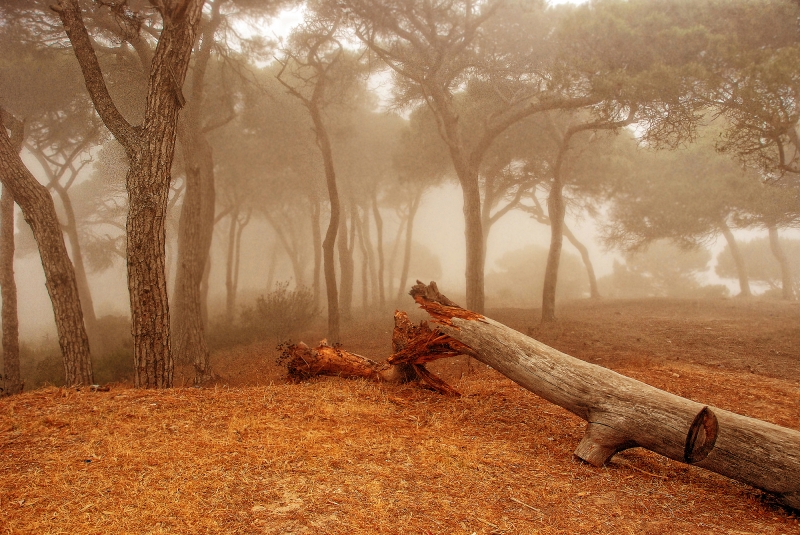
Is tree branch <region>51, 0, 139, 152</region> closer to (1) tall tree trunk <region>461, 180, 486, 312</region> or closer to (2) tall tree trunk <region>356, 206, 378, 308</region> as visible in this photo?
(1) tall tree trunk <region>461, 180, 486, 312</region>

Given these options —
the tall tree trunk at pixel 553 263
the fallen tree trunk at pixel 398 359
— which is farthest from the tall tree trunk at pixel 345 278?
the fallen tree trunk at pixel 398 359

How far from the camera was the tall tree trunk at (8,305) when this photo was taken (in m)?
8.56

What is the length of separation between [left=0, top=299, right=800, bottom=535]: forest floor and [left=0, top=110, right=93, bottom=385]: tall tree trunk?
6.01 ft

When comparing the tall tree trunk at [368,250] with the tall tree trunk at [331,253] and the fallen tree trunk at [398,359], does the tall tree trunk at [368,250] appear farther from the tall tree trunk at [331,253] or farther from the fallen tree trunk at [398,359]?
the fallen tree trunk at [398,359]

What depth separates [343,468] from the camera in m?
3.54

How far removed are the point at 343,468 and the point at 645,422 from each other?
94.3 inches

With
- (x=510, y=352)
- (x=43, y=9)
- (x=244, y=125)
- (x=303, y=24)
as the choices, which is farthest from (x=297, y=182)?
(x=510, y=352)

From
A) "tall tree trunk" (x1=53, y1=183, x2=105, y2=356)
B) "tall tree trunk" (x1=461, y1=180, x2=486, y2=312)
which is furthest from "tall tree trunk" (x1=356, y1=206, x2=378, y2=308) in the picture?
"tall tree trunk" (x1=461, y1=180, x2=486, y2=312)

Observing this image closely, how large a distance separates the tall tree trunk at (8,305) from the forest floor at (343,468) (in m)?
4.38

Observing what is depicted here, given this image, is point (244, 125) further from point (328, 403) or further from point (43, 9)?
point (328, 403)

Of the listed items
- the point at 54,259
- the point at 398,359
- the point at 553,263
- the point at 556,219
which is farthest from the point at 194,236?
the point at 556,219

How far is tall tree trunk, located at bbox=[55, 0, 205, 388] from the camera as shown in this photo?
6172 millimetres

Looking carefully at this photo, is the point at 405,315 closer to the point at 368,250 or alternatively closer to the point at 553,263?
the point at 553,263

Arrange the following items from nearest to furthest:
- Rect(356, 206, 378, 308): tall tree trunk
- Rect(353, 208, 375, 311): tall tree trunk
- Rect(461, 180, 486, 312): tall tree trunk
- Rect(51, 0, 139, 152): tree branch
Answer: Rect(51, 0, 139, 152): tree branch → Rect(461, 180, 486, 312): tall tree trunk → Rect(353, 208, 375, 311): tall tree trunk → Rect(356, 206, 378, 308): tall tree trunk
